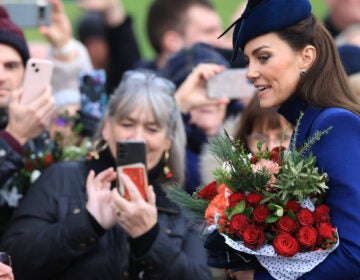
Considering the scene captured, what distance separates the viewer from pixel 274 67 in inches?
142

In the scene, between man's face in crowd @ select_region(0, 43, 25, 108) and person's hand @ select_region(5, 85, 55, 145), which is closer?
person's hand @ select_region(5, 85, 55, 145)

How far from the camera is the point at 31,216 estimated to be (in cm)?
465

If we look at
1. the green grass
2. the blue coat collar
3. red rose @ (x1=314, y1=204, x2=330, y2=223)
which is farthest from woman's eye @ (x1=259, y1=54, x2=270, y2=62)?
the green grass

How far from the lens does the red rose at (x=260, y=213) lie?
3.45 meters

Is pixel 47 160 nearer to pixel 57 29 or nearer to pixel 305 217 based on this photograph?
pixel 57 29

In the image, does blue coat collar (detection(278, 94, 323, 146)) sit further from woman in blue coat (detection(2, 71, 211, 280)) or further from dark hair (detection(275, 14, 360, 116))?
woman in blue coat (detection(2, 71, 211, 280))

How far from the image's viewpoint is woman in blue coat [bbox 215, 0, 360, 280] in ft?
11.3

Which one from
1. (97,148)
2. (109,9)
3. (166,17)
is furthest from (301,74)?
(109,9)

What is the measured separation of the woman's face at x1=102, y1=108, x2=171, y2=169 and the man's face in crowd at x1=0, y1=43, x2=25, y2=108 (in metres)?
0.64

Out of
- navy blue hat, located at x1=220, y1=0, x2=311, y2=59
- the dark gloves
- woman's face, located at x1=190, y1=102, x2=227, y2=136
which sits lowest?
woman's face, located at x1=190, y1=102, x2=227, y2=136

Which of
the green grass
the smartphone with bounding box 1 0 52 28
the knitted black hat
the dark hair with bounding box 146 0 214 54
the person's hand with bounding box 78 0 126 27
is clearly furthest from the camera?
the green grass

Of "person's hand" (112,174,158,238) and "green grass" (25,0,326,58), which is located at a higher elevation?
"person's hand" (112,174,158,238)

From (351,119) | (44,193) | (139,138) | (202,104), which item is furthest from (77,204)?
(351,119)

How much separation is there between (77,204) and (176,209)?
542mm
